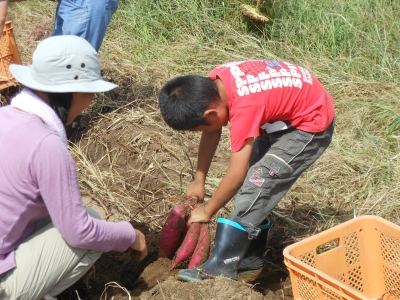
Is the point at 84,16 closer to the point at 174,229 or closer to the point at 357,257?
the point at 174,229

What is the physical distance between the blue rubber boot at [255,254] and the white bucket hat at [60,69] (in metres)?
1.44

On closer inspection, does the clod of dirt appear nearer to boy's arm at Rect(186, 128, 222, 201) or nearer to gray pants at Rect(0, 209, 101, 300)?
gray pants at Rect(0, 209, 101, 300)

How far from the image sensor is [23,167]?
2.50 metres

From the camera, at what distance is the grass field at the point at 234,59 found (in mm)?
4262

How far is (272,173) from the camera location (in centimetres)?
315

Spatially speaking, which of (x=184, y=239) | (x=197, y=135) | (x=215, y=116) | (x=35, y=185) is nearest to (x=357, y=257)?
(x=184, y=239)

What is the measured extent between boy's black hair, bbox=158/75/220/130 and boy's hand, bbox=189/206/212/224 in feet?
1.84

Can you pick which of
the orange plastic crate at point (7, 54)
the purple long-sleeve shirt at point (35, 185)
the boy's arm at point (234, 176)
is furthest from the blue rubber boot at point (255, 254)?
the orange plastic crate at point (7, 54)

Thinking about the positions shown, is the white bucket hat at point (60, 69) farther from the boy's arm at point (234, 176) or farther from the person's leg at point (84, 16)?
the person's leg at point (84, 16)

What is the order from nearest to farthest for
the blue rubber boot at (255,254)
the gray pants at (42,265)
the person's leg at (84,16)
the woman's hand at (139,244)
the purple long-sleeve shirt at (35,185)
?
1. the purple long-sleeve shirt at (35,185)
2. the gray pants at (42,265)
3. the woman's hand at (139,244)
4. the blue rubber boot at (255,254)
5. the person's leg at (84,16)

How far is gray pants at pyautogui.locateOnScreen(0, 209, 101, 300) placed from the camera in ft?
8.92

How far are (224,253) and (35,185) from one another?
1.14 meters

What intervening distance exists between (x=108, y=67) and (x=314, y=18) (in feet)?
7.49

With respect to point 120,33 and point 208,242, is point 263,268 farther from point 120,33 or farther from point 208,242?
point 120,33
